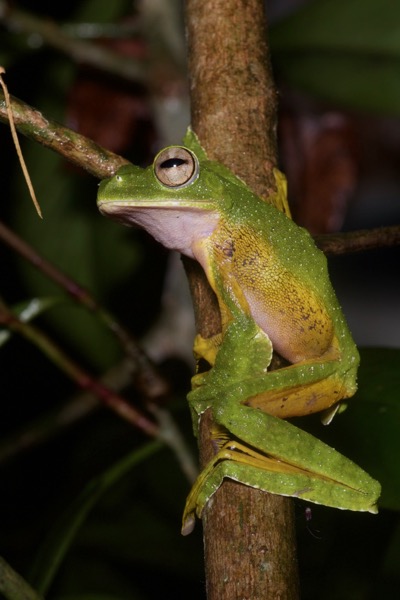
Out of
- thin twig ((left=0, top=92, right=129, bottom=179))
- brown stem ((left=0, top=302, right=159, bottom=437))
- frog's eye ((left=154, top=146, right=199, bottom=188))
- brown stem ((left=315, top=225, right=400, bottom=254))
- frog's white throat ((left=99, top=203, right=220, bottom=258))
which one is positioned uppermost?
thin twig ((left=0, top=92, right=129, bottom=179))

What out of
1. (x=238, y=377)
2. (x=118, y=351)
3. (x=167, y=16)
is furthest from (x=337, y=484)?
(x=167, y=16)

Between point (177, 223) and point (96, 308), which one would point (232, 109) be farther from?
point (96, 308)

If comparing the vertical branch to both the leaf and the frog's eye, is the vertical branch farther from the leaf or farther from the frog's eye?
the leaf

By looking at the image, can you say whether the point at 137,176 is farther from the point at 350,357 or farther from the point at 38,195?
the point at 38,195

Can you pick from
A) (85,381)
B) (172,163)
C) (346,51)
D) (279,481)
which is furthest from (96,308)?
(346,51)

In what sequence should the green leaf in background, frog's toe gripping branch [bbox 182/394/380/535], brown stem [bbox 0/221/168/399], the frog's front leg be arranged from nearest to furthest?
1. frog's toe gripping branch [bbox 182/394/380/535]
2. the frog's front leg
3. brown stem [bbox 0/221/168/399]
4. the green leaf in background

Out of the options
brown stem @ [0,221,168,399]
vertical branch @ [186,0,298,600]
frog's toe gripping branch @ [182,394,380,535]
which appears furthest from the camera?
brown stem @ [0,221,168,399]

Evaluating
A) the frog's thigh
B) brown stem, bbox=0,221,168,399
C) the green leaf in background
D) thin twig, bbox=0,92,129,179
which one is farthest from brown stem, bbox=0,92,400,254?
the green leaf in background
